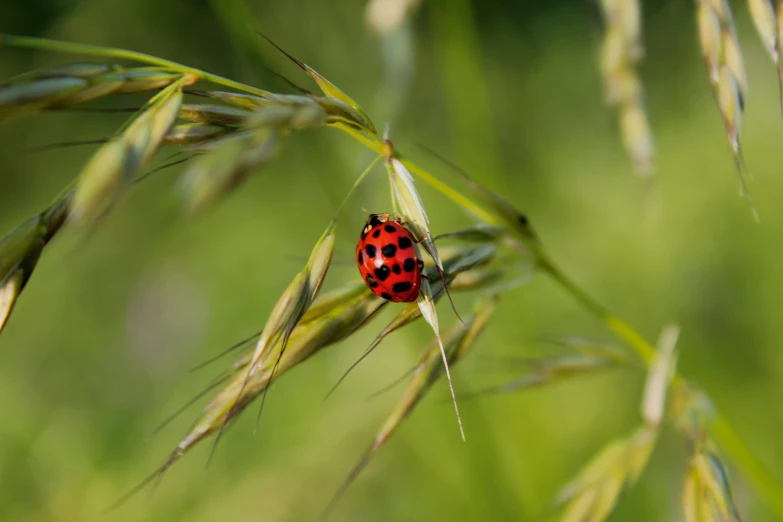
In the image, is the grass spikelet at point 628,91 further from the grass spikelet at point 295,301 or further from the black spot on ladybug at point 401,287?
the grass spikelet at point 295,301

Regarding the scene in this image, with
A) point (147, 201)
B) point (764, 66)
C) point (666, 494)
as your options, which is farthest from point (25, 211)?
point (764, 66)

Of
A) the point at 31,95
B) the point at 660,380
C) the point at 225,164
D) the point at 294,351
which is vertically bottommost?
the point at 660,380

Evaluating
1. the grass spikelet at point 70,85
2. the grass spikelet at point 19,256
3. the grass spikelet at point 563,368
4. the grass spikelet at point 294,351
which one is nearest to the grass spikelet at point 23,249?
the grass spikelet at point 19,256

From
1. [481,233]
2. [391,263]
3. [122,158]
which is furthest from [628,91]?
[122,158]

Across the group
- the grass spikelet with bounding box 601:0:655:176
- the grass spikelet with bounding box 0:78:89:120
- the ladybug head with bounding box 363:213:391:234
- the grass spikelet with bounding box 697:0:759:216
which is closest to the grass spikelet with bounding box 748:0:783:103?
the grass spikelet with bounding box 697:0:759:216

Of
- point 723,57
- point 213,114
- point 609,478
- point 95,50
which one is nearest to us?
point 95,50

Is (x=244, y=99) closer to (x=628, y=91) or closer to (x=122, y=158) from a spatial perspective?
(x=122, y=158)

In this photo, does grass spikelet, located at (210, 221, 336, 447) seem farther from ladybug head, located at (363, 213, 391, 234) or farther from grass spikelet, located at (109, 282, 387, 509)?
ladybug head, located at (363, 213, 391, 234)
